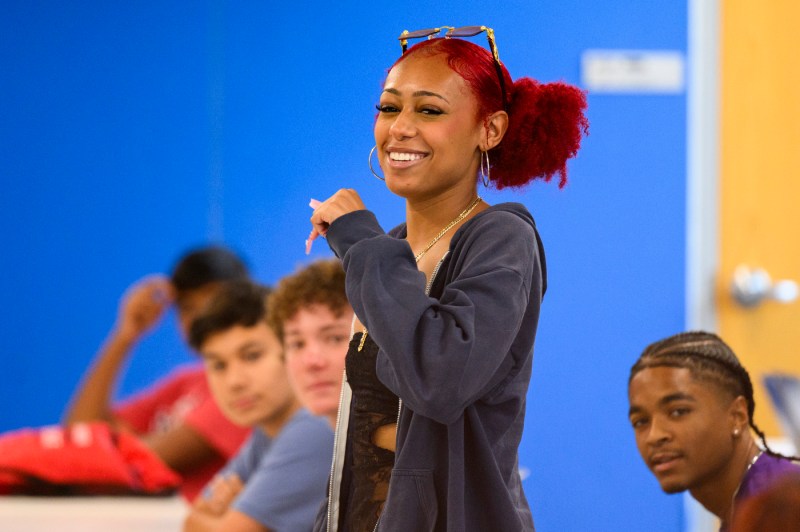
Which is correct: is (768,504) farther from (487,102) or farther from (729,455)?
(487,102)

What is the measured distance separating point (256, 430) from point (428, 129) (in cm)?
140

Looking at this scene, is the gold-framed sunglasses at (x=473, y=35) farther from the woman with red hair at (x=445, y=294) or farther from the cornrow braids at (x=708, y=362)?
the cornrow braids at (x=708, y=362)

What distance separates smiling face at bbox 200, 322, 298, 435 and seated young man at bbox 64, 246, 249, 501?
0.22 metres

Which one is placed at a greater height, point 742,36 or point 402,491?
point 742,36

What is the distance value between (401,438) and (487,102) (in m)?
0.50

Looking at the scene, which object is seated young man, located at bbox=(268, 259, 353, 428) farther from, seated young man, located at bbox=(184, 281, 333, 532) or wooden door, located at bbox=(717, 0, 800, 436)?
wooden door, located at bbox=(717, 0, 800, 436)

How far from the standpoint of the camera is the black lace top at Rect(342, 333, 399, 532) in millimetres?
1517

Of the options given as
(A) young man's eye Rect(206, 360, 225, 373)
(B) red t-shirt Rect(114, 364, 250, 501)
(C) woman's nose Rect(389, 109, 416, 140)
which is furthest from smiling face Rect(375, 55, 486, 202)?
(B) red t-shirt Rect(114, 364, 250, 501)

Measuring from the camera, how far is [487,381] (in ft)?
4.49

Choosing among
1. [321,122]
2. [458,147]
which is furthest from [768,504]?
[321,122]

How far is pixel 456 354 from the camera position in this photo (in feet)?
4.34

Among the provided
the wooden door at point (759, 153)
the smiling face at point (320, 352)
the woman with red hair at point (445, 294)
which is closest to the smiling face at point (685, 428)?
the woman with red hair at point (445, 294)

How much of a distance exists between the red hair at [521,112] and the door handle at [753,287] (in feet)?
4.51

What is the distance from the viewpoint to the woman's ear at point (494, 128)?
61.6 inches
